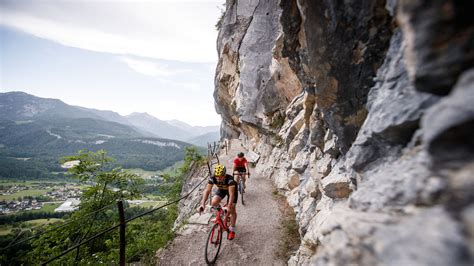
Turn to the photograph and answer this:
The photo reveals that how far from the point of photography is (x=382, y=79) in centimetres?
374

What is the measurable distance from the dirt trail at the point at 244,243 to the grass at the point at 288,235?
20 centimetres

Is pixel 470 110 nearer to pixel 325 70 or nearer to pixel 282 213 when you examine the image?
pixel 325 70

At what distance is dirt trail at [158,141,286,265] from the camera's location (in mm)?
7441

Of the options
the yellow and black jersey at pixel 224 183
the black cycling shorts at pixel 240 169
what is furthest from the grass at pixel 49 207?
the yellow and black jersey at pixel 224 183

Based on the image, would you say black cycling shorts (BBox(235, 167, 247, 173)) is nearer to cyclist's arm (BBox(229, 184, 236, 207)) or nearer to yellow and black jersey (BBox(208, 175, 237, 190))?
yellow and black jersey (BBox(208, 175, 237, 190))

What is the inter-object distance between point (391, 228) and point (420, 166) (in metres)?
0.81

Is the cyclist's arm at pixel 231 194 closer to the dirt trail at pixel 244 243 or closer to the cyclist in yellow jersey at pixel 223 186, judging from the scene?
the cyclist in yellow jersey at pixel 223 186

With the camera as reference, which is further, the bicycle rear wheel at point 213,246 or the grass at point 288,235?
the grass at point 288,235

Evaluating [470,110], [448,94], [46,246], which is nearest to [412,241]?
[470,110]

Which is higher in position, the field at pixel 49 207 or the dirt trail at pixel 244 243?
the dirt trail at pixel 244 243

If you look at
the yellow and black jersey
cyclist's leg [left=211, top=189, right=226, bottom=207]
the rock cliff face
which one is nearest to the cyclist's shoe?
cyclist's leg [left=211, top=189, right=226, bottom=207]

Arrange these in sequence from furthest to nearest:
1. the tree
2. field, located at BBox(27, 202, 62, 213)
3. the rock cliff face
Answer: field, located at BBox(27, 202, 62, 213) < the tree < the rock cliff face

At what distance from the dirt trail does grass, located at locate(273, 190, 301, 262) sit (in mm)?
204

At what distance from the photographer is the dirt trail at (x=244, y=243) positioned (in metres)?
7.44
